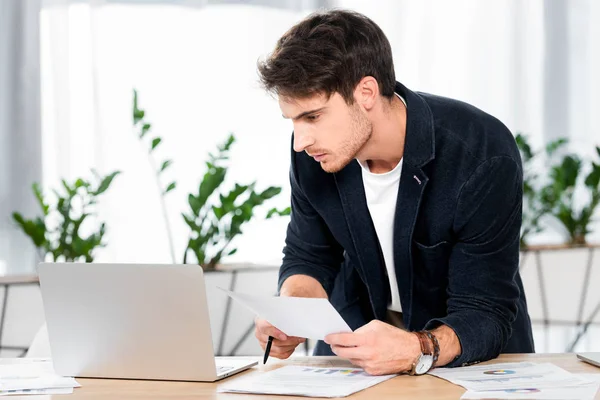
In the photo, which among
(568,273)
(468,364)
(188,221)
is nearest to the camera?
(468,364)

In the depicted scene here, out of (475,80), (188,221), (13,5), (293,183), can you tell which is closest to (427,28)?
(475,80)

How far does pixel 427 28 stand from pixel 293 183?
7.30 ft

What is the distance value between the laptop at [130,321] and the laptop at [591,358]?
726 mm

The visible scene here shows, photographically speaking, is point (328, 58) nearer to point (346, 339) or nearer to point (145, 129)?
point (346, 339)

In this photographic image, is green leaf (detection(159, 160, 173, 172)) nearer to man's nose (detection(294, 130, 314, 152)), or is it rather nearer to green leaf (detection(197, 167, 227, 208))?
green leaf (detection(197, 167, 227, 208))

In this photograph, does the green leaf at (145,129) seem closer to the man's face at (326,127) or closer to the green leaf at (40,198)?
the green leaf at (40,198)

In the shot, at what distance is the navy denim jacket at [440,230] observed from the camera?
179 centimetres

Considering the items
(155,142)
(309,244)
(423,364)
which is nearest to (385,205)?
(309,244)

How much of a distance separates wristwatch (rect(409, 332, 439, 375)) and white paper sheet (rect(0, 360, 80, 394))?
670 mm

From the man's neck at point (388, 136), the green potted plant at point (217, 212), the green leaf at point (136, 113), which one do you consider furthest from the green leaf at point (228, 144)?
the man's neck at point (388, 136)

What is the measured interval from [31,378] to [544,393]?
3.38 feet

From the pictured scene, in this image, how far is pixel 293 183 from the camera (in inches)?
85.1

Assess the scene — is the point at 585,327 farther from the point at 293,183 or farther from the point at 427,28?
the point at 293,183

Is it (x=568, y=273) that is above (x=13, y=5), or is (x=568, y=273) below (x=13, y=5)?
below
